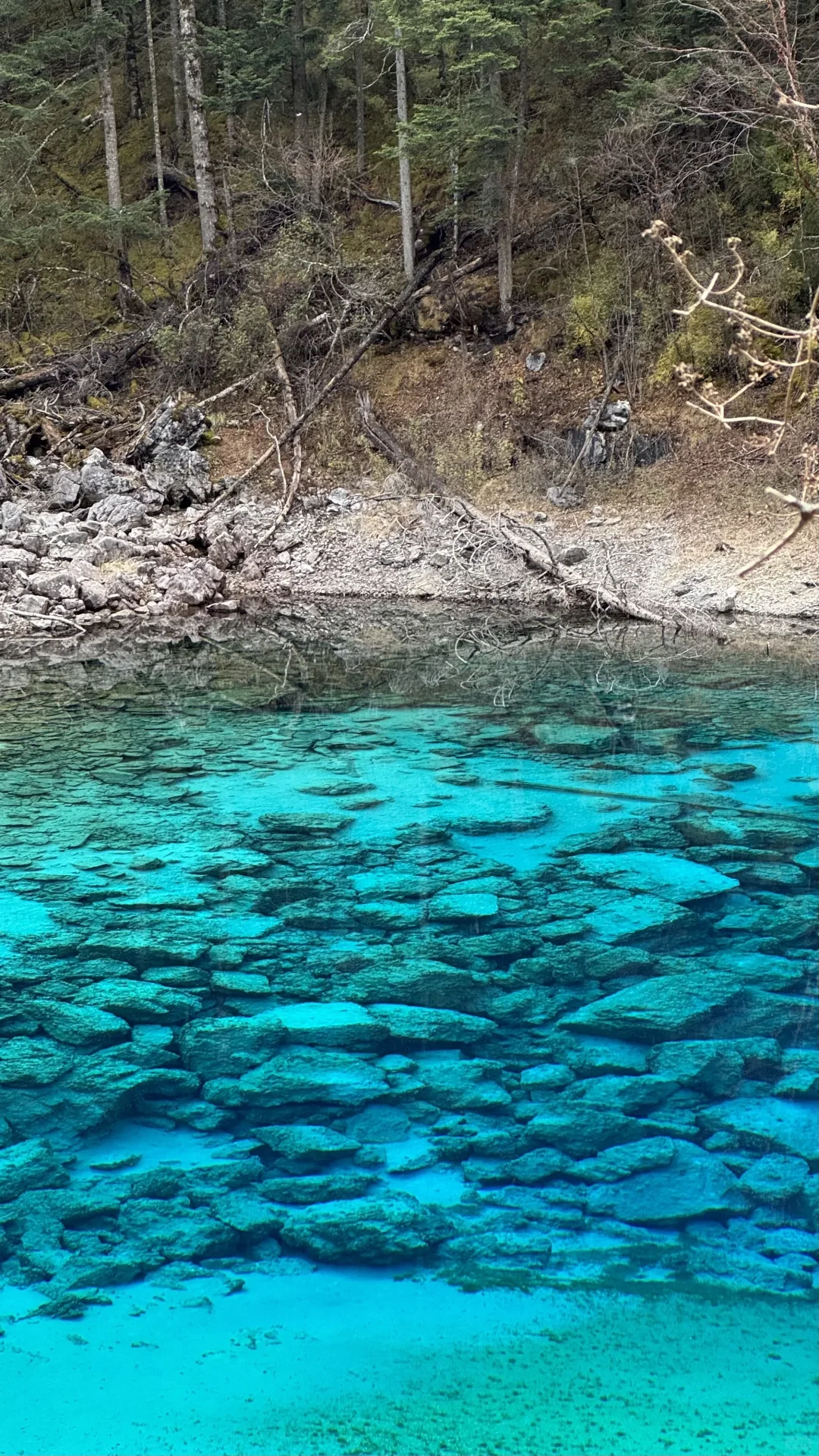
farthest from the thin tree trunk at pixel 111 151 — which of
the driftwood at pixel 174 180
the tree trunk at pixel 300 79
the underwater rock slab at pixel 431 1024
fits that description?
the underwater rock slab at pixel 431 1024

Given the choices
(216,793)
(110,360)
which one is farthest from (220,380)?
(216,793)

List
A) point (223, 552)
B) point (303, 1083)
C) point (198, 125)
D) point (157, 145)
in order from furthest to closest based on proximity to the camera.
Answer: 1. point (157, 145)
2. point (198, 125)
3. point (223, 552)
4. point (303, 1083)

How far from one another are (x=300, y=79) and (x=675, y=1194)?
26291 mm

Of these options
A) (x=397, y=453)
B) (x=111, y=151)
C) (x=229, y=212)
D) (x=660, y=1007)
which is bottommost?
(x=660, y=1007)

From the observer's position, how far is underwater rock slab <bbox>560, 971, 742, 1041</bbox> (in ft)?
16.2

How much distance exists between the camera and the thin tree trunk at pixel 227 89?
22.2m

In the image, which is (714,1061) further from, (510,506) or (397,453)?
(397,453)

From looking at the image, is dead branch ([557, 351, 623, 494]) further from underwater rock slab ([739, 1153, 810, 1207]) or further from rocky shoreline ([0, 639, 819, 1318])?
underwater rock slab ([739, 1153, 810, 1207])

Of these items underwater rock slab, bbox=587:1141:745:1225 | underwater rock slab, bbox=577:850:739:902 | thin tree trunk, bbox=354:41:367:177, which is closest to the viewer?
underwater rock slab, bbox=587:1141:745:1225

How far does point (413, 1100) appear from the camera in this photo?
455 cm

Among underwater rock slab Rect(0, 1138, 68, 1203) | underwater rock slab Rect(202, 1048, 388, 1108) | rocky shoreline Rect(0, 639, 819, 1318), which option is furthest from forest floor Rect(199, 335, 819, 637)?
underwater rock slab Rect(0, 1138, 68, 1203)

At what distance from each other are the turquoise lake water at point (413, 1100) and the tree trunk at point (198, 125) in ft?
55.4

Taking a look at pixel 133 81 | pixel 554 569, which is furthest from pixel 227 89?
pixel 554 569

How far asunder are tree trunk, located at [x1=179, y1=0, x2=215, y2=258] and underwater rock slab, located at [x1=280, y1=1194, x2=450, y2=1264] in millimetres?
21348
